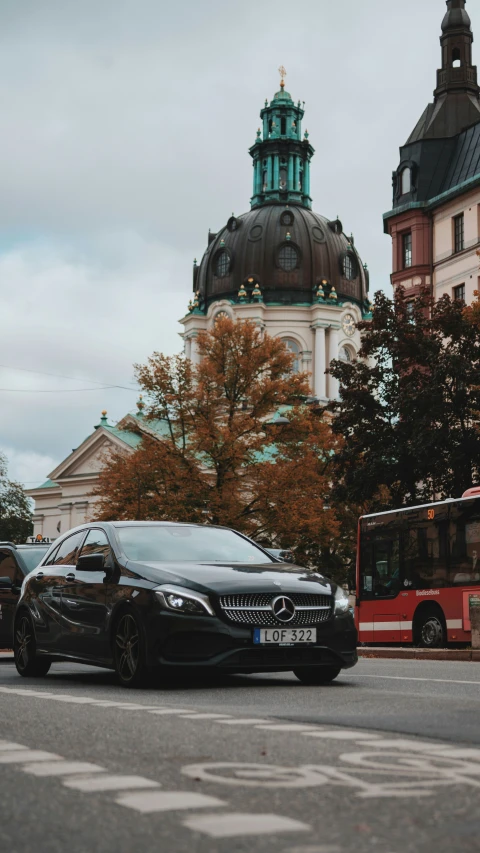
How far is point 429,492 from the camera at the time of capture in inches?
1462

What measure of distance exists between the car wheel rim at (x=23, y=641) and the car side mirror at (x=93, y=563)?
1850 mm

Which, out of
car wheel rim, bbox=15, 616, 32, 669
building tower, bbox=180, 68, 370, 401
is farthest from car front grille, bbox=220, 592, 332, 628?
building tower, bbox=180, 68, 370, 401

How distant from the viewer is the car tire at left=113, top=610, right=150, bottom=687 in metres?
10.4

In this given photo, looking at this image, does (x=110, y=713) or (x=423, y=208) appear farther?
(x=423, y=208)

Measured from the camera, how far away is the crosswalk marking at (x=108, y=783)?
4953 millimetres

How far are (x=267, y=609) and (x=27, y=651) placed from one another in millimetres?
3401

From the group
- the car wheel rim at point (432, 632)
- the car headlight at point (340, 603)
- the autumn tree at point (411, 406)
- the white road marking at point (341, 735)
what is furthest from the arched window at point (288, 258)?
the white road marking at point (341, 735)

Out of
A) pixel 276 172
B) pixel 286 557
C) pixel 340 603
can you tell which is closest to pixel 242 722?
pixel 340 603

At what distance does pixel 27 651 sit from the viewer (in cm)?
1284

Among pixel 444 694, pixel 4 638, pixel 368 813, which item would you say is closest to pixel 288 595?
pixel 444 694

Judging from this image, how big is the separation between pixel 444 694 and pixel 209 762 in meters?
4.56

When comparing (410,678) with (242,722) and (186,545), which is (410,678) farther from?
(242,722)

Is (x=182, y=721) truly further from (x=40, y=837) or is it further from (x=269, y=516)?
(x=269, y=516)

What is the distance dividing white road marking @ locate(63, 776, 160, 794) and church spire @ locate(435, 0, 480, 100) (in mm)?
61074
